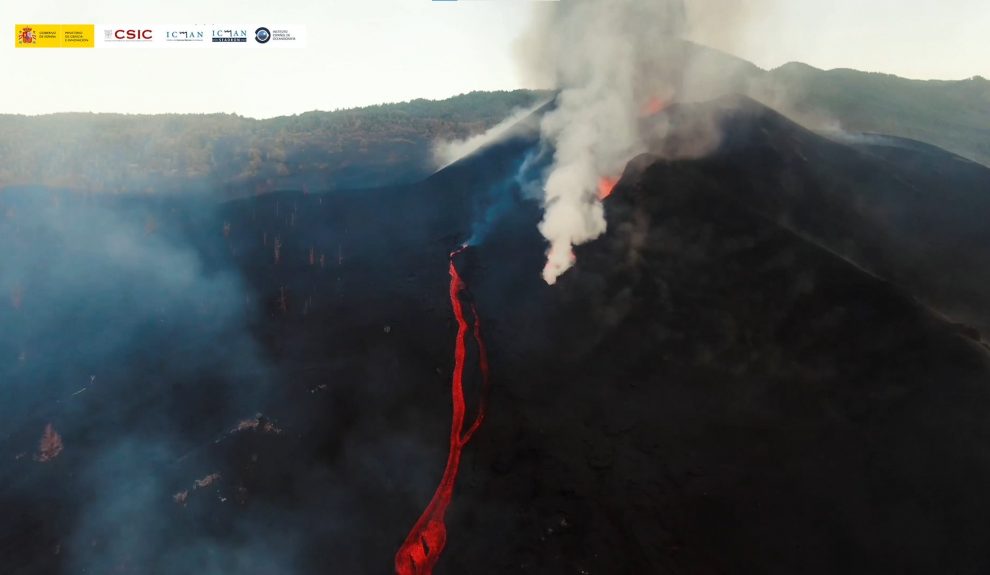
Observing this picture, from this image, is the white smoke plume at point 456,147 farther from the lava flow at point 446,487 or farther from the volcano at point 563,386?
the lava flow at point 446,487

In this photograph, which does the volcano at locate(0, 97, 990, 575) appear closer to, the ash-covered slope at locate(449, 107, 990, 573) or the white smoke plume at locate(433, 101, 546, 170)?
the ash-covered slope at locate(449, 107, 990, 573)

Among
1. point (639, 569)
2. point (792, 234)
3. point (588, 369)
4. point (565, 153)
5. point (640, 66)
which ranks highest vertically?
point (640, 66)

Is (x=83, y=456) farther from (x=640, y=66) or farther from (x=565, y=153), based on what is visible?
(x=640, y=66)

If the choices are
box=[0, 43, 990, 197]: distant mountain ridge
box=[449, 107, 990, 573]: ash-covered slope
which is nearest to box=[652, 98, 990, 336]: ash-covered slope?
box=[449, 107, 990, 573]: ash-covered slope

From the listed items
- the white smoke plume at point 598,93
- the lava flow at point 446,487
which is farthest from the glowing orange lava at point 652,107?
the lava flow at point 446,487

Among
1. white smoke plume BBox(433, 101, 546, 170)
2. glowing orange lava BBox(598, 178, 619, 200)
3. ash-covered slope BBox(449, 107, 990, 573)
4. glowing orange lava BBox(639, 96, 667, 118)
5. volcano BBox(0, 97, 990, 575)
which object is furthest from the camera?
white smoke plume BBox(433, 101, 546, 170)

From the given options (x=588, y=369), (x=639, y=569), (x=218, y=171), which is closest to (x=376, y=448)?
(x=588, y=369)
